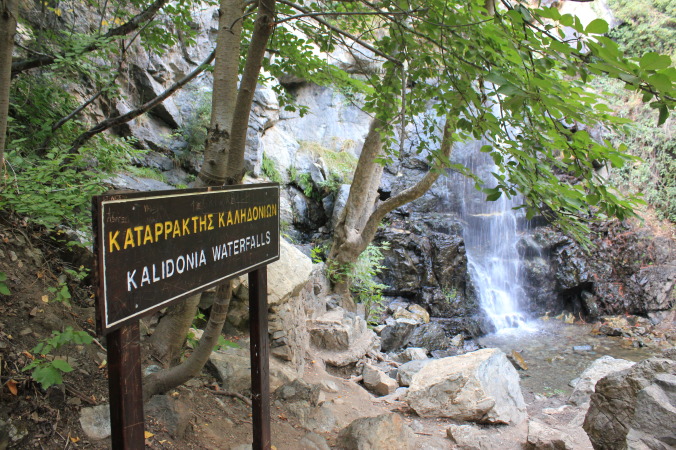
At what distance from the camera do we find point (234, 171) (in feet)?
9.30

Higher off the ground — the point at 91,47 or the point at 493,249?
the point at 91,47

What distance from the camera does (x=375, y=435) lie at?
10.0 ft

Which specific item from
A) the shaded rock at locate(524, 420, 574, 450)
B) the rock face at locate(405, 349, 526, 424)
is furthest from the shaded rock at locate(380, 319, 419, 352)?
the shaded rock at locate(524, 420, 574, 450)

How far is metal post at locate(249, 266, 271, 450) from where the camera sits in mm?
2268

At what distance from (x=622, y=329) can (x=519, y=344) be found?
2614mm

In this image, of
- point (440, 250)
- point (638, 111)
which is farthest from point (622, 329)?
point (638, 111)

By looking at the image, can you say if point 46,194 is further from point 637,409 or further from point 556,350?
point 556,350

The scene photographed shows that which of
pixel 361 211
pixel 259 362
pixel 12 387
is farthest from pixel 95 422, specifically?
pixel 361 211

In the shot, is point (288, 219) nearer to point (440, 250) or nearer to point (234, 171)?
point (440, 250)

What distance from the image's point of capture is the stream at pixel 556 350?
23.1ft

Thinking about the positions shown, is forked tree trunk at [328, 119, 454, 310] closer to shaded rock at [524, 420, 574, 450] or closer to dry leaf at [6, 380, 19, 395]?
shaded rock at [524, 420, 574, 450]

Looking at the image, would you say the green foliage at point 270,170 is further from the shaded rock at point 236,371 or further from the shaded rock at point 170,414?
the shaded rock at point 170,414

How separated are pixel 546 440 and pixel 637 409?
1.08 meters

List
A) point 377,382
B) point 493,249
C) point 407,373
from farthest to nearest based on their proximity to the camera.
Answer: point 493,249
point 407,373
point 377,382
